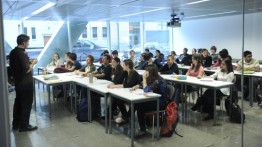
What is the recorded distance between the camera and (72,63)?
6.88 meters

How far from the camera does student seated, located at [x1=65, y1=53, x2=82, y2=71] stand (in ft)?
22.0

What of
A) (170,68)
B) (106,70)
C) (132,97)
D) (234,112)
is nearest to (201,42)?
(170,68)

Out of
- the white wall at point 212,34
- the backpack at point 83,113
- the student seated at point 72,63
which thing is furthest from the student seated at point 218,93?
the white wall at point 212,34

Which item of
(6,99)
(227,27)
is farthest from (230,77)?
(227,27)

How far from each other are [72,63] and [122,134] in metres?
3.41

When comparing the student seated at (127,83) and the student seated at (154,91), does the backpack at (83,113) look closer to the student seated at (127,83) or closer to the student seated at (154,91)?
the student seated at (127,83)

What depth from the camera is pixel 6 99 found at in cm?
170

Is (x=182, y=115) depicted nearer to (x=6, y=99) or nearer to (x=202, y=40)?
(x=6, y=99)

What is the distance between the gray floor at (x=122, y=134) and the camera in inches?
143

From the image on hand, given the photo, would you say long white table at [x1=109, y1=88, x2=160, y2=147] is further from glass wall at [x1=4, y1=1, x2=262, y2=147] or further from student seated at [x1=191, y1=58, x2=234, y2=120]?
student seated at [x1=191, y1=58, x2=234, y2=120]

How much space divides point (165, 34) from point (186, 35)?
4.52ft

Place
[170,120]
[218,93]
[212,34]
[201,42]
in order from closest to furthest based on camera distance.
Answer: [170,120]
[218,93]
[212,34]
[201,42]

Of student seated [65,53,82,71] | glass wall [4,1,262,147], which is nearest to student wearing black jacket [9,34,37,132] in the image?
glass wall [4,1,262,147]

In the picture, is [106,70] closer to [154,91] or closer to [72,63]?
[72,63]
